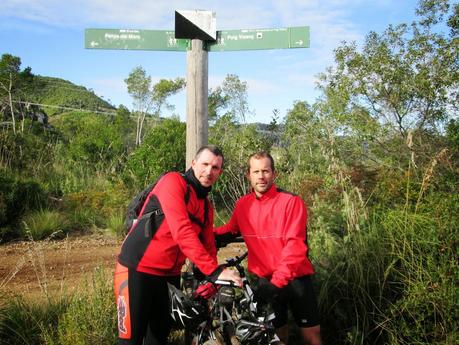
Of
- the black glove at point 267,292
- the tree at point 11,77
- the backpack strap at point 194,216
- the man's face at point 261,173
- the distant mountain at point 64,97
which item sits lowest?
the black glove at point 267,292

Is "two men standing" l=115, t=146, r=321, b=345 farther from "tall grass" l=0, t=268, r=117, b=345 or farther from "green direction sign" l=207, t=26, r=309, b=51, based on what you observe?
"green direction sign" l=207, t=26, r=309, b=51

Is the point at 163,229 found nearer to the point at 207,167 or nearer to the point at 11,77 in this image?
the point at 207,167

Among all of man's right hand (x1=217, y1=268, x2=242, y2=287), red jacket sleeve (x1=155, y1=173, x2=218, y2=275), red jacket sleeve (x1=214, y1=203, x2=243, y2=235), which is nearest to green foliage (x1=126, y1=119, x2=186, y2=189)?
red jacket sleeve (x1=214, y1=203, x2=243, y2=235)

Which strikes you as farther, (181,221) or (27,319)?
(27,319)

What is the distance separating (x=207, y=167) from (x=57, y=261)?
4.10m

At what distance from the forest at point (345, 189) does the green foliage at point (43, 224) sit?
0.09 feet

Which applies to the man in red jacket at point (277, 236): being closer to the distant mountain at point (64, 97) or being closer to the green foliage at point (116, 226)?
the green foliage at point (116, 226)

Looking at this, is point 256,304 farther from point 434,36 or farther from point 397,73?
point 434,36

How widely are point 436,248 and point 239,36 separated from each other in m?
2.27

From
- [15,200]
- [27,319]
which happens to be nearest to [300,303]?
[27,319]

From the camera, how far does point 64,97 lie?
6338 cm

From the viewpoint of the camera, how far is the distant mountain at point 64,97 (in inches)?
2224

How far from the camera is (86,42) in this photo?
3.55 m

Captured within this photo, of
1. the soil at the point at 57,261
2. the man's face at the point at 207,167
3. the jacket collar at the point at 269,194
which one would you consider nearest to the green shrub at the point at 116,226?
the soil at the point at 57,261
